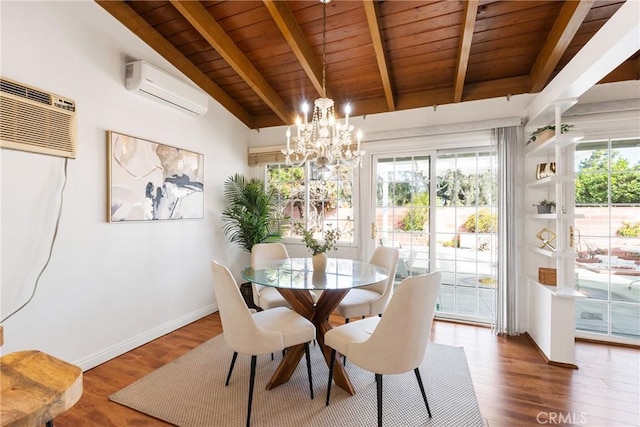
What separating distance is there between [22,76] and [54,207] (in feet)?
2.95

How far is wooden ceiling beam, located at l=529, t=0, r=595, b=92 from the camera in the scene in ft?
6.98

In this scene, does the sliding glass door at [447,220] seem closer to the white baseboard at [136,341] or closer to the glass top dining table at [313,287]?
the glass top dining table at [313,287]

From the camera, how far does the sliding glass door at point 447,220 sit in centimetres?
338

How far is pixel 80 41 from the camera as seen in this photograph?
2363mm

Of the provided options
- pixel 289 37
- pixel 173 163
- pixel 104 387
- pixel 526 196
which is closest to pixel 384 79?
pixel 289 37

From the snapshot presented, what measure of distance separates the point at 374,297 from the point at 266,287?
1.03 m

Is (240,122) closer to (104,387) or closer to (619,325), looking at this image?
(104,387)

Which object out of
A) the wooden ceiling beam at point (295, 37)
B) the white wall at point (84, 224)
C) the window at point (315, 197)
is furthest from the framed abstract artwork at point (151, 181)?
the wooden ceiling beam at point (295, 37)

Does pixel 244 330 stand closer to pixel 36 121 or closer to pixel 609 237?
pixel 36 121

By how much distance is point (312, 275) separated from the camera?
7.40 ft

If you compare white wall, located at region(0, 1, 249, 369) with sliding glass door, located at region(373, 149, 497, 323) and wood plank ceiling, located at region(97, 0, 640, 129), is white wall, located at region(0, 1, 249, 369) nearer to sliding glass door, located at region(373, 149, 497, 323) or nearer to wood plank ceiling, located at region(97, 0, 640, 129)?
wood plank ceiling, located at region(97, 0, 640, 129)

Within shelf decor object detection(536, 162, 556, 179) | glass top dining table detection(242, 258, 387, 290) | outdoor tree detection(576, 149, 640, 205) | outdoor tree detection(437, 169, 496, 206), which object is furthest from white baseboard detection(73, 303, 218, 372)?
outdoor tree detection(576, 149, 640, 205)

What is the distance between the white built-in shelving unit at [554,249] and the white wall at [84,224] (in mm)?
3555
